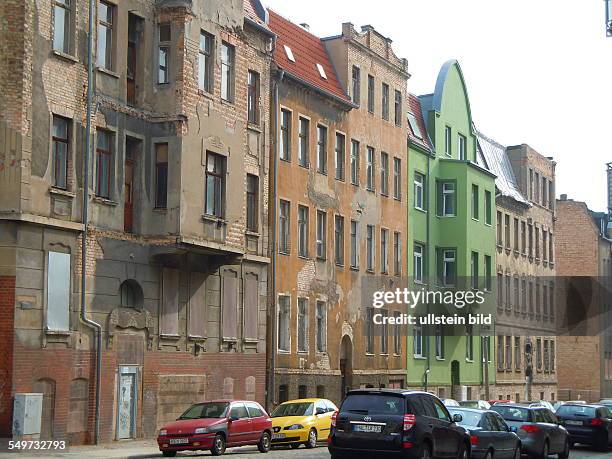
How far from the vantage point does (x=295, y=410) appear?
112 ft

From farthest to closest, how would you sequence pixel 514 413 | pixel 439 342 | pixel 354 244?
1. pixel 439 342
2. pixel 354 244
3. pixel 514 413

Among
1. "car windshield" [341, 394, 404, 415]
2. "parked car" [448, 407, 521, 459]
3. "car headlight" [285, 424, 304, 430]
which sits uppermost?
"car windshield" [341, 394, 404, 415]

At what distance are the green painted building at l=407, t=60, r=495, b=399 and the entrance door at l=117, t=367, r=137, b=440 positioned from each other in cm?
2255

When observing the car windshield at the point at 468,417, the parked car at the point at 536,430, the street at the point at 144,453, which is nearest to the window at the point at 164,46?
the street at the point at 144,453

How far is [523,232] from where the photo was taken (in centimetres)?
7125

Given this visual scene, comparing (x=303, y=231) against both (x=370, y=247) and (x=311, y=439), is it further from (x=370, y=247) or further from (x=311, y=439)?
(x=311, y=439)

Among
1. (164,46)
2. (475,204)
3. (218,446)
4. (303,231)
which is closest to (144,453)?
(218,446)

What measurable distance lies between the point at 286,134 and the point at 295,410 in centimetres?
1267

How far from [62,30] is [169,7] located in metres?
4.54

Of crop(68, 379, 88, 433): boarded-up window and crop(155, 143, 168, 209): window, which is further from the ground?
crop(155, 143, 168, 209): window

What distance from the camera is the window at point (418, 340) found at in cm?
5416

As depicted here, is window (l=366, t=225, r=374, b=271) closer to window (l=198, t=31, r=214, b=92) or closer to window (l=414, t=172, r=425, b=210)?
window (l=414, t=172, r=425, b=210)

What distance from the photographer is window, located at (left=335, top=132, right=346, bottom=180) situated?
155ft

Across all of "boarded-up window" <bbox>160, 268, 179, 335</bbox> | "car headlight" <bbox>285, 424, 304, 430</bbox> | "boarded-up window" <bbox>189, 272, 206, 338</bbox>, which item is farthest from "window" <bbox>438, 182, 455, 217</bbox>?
"car headlight" <bbox>285, 424, 304, 430</bbox>
